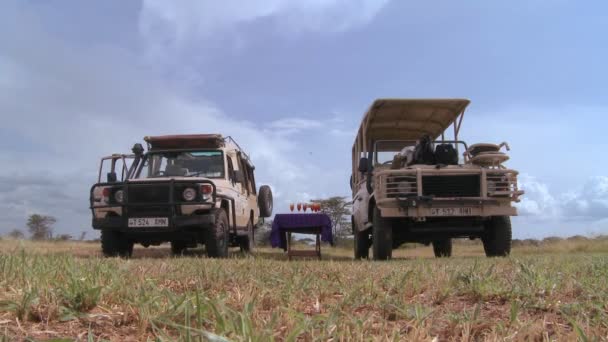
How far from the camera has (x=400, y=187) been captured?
7441 millimetres

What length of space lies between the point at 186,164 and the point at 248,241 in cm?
285

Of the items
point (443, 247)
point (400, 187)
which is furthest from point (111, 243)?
point (443, 247)

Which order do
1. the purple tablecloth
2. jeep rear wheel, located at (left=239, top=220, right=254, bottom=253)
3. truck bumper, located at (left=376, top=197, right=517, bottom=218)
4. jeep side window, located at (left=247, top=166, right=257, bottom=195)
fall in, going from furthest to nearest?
jeep side window, located at (left=247, top=166, right=257, bottom=195) < jeep rear wheel, located at (left=239, top=220, right=254, bottom=253) < the purple tablecloth < truck bumper, located at (left=376, top=197, right=517, bottom=218)

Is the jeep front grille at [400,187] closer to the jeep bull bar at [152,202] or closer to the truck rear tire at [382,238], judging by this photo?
the truck rear tire at [382,238]

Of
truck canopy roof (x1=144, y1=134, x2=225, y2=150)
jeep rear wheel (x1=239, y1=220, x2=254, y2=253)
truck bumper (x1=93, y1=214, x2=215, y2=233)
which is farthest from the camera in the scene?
jeep rear wheel (x1=239, y1=220, x2=254, y2=253)

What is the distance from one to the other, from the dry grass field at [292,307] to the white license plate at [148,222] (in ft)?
15.1

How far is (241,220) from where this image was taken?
393 inches

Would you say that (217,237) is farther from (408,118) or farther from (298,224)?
(408,118)

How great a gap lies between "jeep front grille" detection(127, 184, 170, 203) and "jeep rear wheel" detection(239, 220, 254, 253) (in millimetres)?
3242

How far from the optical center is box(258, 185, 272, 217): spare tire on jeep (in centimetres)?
1230

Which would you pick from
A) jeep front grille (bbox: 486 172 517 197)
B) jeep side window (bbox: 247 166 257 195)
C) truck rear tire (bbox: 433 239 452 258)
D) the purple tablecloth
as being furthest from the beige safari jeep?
truck rear tire (bbox: 433 239 452 258)

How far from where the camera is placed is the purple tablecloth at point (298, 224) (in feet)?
33.7

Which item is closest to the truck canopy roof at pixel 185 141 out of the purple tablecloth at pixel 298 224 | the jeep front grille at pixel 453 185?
the purple tablecloth at pixel 298 224

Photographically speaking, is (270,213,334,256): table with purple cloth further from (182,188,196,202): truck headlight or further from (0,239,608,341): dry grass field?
(0,239,608,341): dry grass field
